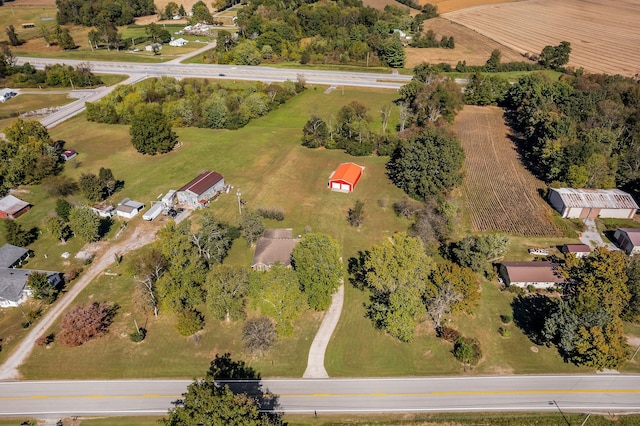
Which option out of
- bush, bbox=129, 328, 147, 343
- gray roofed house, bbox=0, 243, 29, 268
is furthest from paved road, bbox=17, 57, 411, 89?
bush, bbox=129, 328, 147, 343

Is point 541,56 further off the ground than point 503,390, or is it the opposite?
point 541,56

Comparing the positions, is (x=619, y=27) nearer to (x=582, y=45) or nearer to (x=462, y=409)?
(x=582, y=45)

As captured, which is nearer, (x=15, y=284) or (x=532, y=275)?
(x=15, y=284)

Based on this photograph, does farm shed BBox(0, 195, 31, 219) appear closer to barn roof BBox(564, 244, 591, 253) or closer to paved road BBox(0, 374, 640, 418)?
paved road BBox(0, 374, 640, 418)

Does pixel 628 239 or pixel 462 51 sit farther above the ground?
pixel 462 51

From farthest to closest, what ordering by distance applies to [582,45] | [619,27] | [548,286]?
[619,27] → [582,45] → [548,286]

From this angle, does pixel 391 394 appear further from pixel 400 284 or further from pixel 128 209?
pixel 128 209

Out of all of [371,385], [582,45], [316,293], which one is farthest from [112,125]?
[582,45]

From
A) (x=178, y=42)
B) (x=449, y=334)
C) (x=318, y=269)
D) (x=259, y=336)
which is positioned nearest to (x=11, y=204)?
(x=259, y=336)
